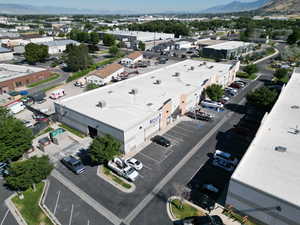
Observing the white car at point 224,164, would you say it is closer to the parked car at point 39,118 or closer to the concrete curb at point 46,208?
the concrete curb at point 46,208

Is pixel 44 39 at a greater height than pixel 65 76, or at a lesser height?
greater

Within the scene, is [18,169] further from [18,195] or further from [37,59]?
[37,59]

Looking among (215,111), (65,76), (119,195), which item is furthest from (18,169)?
(65,76)

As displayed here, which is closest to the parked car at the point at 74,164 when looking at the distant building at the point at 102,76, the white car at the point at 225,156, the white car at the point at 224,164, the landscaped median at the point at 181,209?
the landscaped median at the point at 181,209

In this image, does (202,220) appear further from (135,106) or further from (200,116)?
(200,116)

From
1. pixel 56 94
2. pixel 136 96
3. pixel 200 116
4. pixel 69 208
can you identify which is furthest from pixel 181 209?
pixel 56 94

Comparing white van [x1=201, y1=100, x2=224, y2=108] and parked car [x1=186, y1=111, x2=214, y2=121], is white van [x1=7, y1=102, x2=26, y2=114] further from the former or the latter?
white van [x1=201, y1=100, x2=224, y2=108]

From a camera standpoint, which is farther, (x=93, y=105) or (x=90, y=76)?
(x=90, y=76)
